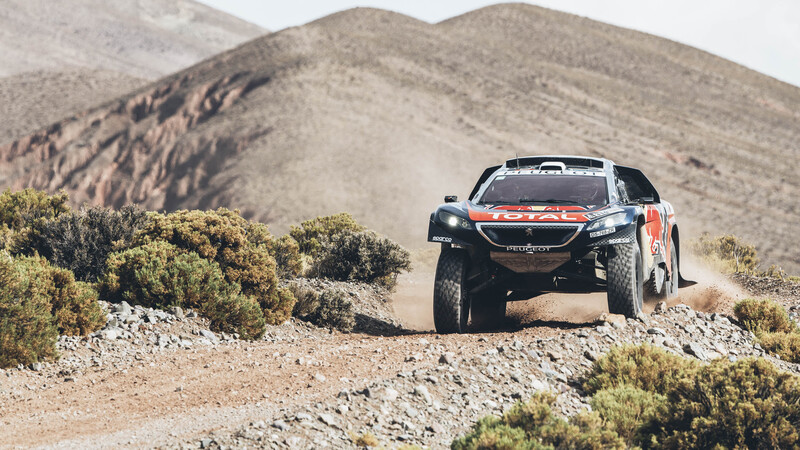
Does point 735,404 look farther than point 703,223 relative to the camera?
No

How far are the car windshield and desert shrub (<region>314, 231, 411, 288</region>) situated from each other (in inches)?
268

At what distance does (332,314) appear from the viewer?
1408 cm

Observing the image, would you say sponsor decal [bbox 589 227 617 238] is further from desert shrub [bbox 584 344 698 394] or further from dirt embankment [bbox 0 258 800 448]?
desert shrub [bbox 584 344 698 394]

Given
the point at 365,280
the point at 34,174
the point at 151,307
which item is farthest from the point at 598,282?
the point at 34,174

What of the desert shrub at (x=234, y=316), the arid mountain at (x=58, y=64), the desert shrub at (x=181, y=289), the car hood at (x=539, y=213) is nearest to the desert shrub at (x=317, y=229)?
the desert shrub at (x=181, y=289)

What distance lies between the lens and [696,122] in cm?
7975

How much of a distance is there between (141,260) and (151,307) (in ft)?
2.47

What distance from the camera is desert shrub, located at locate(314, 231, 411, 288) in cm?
1819

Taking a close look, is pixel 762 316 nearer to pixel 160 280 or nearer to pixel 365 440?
pixel 365 440

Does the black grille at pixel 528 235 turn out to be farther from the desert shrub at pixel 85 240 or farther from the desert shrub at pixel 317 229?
the desert shrub at pixel 317 229

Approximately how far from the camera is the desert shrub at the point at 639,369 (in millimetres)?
8148

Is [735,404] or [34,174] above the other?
[735,404]

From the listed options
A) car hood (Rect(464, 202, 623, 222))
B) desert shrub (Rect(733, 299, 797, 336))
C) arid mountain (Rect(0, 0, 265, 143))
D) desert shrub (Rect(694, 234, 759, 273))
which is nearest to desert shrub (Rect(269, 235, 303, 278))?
car hood (Rect(464, 202, 623, 222))

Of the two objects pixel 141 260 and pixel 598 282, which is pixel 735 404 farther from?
pixel 141 260
